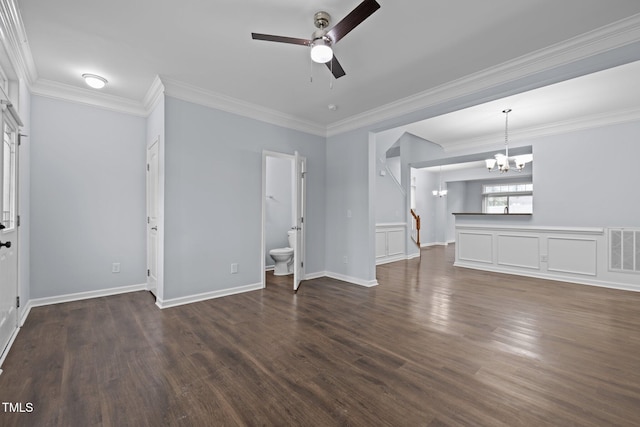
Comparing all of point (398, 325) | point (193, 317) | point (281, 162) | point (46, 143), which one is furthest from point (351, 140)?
point (46, 143)

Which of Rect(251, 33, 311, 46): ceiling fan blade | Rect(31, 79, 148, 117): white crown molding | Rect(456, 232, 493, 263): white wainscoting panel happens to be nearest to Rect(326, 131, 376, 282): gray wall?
Rect(251, 33, 311, 46): ceiling fan blade

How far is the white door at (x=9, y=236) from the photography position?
90.7 inches

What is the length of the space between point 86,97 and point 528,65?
17.7ft

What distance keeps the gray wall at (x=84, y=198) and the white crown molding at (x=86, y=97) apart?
0.25ft

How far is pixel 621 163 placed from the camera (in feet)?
14.9

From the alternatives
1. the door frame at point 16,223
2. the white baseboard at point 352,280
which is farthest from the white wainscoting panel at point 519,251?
the door frame at point 16,223

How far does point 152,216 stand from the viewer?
403 centimetres

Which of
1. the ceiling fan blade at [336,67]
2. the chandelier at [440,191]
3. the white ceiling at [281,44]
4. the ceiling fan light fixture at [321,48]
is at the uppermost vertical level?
the white ceiling at [281,44]

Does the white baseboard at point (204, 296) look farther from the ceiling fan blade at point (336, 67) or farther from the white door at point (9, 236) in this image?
the ceiling fan blade at point (336, 67)

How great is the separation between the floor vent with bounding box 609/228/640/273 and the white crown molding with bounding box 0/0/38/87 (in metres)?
7.81

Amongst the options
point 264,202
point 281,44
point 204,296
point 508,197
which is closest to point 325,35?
point 281,44

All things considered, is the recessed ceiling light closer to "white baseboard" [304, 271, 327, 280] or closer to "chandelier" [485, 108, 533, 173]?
"white baseboard" [304, 271, 327, 280]

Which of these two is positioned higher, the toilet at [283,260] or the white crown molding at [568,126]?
the white crown molding at [568,126]

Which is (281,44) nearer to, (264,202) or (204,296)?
(264,202)
